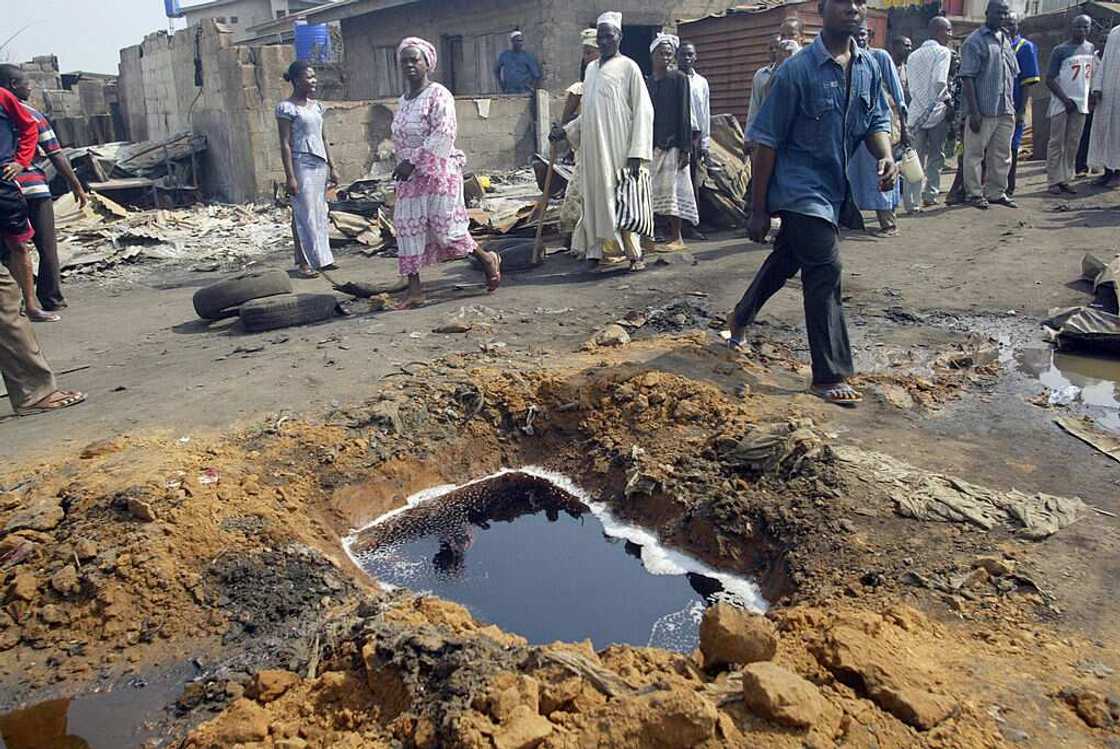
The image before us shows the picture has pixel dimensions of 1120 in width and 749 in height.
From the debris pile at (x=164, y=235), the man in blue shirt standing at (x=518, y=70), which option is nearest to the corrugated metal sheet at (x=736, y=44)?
the man in blue shirt standing at (x=518, y=70)

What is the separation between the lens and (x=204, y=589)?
275 centimetres

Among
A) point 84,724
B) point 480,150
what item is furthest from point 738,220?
point 84,724

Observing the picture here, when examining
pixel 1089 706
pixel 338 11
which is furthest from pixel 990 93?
pixel 338 11

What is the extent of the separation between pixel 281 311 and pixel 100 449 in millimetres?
2221

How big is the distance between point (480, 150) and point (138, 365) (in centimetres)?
838

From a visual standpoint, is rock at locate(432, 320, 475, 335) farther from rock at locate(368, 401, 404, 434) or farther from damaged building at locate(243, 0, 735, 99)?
damaged building at locate(243, 0, 735, 99)

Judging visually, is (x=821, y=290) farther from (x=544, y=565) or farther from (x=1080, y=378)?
(x=544, y=565)

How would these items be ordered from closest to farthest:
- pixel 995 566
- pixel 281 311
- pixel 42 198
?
pixel 995 566 < pixel 281 311 < pixel 42 198

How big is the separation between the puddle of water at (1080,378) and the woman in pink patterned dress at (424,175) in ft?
11.9

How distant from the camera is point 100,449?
11.7 ft

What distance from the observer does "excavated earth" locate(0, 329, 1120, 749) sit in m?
1.89

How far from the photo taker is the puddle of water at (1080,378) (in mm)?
3900

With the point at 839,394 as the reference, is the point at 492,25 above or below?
above

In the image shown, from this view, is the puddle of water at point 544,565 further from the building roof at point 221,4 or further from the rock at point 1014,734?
the building roof at point 221,4
